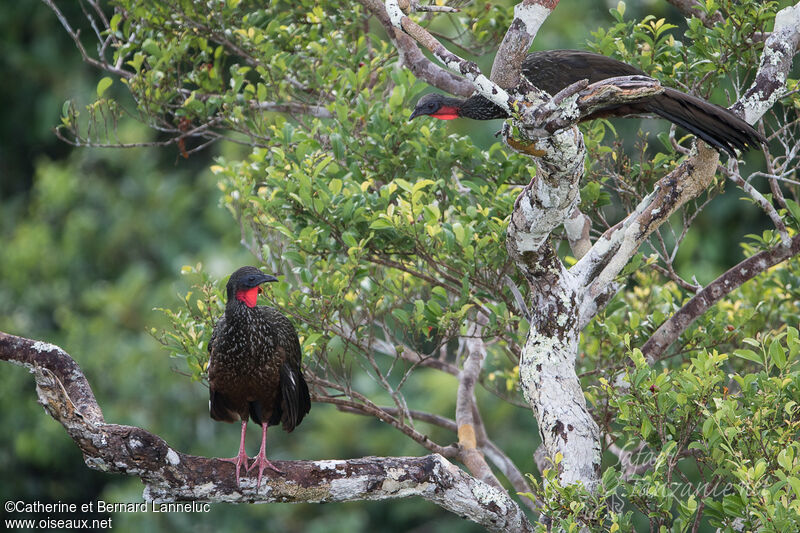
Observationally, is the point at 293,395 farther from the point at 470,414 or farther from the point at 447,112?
the point at 447,112

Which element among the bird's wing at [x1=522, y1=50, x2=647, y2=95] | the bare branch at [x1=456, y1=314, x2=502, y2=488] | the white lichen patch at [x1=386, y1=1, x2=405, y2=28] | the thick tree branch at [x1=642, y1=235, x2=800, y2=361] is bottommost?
the bare branch at [x1=456, y1=314, x2=502, y2=488]

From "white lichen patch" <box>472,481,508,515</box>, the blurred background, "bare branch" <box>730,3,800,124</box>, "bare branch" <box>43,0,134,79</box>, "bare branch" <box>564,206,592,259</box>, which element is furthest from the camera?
the blurred background

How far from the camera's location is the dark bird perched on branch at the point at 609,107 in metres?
4.03

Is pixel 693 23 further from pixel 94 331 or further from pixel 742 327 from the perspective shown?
pixel 94 331

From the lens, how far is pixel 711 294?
4.56 metres

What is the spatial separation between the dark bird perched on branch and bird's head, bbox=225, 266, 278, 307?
1322 millimetres

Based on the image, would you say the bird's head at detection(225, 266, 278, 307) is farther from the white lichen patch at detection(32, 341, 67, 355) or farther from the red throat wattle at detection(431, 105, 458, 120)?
the red throat wattle at detection(431, 105, 458, 120)

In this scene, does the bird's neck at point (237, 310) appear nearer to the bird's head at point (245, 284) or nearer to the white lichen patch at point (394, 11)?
the bird's head at point (245, 284)

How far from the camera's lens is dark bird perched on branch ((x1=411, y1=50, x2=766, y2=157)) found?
4027 millimetres

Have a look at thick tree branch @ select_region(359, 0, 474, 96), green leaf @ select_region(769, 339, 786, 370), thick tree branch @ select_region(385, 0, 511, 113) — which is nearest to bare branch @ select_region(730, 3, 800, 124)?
green leaf @ select_region(769, 339, 786, 370)

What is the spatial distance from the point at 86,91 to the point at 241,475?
10.0 m

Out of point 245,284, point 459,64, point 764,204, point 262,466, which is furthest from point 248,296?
point 764,204

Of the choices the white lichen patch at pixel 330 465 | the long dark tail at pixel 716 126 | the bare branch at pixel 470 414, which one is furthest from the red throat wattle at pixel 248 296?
the long dark tail at pixel 716 126

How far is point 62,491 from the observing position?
10594 millimetres
